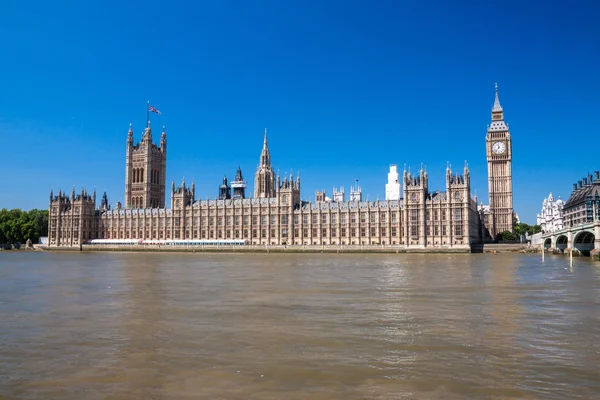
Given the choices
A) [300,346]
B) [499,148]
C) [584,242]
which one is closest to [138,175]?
[499,148]

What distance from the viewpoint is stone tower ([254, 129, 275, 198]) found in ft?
469

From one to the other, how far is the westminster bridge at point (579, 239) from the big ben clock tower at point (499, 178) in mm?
22692

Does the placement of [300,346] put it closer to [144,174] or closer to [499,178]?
[499,178]

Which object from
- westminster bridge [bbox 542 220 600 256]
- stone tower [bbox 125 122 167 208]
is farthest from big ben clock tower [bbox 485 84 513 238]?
stone tower [bbox 125 122 167 208]

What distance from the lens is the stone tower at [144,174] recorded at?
510ft

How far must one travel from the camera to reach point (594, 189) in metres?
121

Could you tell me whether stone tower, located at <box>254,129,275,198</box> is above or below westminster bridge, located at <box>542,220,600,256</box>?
above

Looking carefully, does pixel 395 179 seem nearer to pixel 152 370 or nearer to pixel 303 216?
pixel 303 216

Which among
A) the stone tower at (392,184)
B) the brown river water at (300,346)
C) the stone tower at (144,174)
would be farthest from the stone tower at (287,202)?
Result: the brown river water at (300,346)

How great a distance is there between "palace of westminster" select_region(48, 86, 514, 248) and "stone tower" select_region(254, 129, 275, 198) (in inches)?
11.6

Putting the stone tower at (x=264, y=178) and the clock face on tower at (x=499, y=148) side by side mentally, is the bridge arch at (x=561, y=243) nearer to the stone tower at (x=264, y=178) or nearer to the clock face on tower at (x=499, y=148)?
the clock face on tower at (x=499, y=148)

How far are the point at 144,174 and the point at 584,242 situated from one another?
385ft

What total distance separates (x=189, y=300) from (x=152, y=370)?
12335 mm

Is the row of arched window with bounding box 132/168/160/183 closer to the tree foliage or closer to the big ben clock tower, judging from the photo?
the tree foliage
